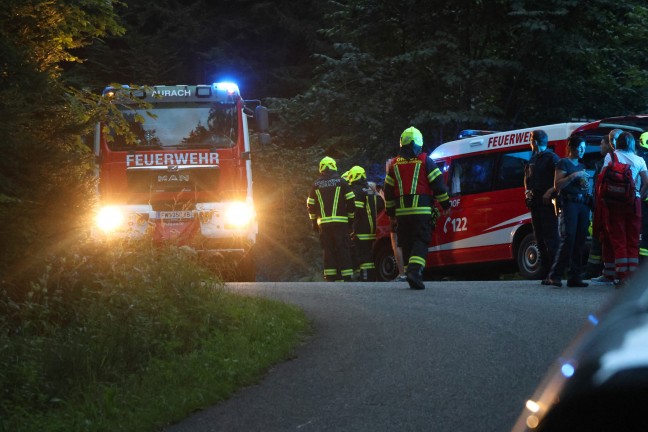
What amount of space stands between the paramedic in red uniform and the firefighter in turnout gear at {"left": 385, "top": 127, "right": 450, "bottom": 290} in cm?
178

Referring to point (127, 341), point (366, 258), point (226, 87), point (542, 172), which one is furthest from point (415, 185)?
point (226, 87)

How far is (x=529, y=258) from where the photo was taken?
16.3m

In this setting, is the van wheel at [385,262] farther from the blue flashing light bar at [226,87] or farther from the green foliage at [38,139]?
the green foliage at [38,139]

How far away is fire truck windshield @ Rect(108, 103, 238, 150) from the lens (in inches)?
719

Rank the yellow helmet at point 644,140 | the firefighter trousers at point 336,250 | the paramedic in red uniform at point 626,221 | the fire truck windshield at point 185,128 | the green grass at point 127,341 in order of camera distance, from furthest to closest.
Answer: the fire truck windshield at point 185,128, the firefighter trousers at point 336,250, the yellow helmet at point 644,140, the paramedic in red uniform at point 626,221, the green grass at point 127,341

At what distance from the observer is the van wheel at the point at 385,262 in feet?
63.0

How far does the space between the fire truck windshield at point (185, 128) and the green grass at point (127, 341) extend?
24.0 ft

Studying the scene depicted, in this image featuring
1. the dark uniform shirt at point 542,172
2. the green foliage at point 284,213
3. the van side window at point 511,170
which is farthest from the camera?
the green foliage at point 284,213

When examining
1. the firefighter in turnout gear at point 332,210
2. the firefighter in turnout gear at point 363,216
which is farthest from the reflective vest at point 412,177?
the firefighter in turnout gear at point 363,216

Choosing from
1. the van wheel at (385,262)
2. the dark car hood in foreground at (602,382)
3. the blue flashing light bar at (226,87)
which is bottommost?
the van wheel at (385,262)

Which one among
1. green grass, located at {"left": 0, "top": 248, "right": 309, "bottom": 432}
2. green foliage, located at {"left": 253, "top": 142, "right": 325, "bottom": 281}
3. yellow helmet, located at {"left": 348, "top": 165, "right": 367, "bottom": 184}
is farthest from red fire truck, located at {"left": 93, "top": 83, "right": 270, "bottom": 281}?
green foliage, located at {"left": 253, "top": 142, "right": 325, "bottom": 281}

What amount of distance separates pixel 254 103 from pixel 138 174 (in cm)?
252

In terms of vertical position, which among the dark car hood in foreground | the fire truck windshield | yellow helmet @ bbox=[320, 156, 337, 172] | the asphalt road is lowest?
the asphalt road

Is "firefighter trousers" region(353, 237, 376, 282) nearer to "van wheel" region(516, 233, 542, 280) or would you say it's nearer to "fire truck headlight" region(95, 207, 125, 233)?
"van wheel" region(516, 233, 542, 280)
